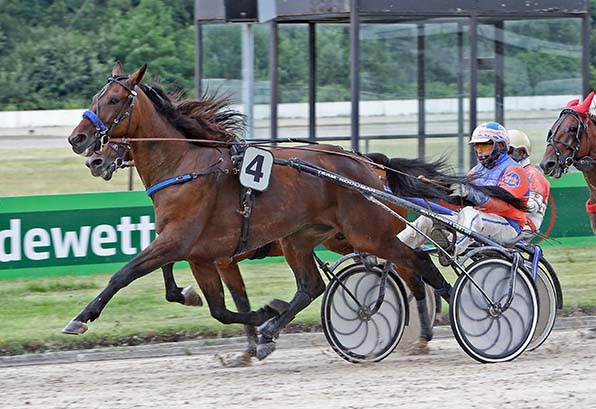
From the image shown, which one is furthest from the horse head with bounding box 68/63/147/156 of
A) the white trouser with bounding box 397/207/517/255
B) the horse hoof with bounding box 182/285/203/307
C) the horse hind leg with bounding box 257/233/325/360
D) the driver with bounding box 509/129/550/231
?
the driver with bounding box 509/129/550/231

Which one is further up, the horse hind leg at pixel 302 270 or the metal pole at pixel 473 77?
the metal pole at pixel 473 77

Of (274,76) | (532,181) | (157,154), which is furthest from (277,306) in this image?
(274,76)

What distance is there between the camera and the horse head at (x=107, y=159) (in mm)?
6664

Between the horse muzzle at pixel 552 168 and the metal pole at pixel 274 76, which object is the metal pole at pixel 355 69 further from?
the horse muzzle at pixel 552 168

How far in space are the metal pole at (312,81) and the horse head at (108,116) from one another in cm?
660

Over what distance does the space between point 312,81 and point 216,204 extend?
676 centimetres

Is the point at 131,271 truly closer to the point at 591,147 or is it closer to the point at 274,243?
the point at 274,243

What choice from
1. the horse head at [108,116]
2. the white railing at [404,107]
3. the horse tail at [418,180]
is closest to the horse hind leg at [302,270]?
the horse tail at [418,180]

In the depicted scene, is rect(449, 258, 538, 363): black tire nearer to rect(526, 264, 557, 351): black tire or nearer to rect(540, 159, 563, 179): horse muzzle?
rect(526, 264, 557, 351): black tire

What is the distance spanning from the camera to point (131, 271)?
6434 mm

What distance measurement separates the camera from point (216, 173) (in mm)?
6797

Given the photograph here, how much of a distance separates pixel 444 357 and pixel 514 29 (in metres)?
5.81

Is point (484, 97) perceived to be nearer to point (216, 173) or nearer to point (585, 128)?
point (585, 128)

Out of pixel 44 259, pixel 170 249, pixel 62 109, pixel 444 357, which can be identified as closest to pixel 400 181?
pixel 444 357
